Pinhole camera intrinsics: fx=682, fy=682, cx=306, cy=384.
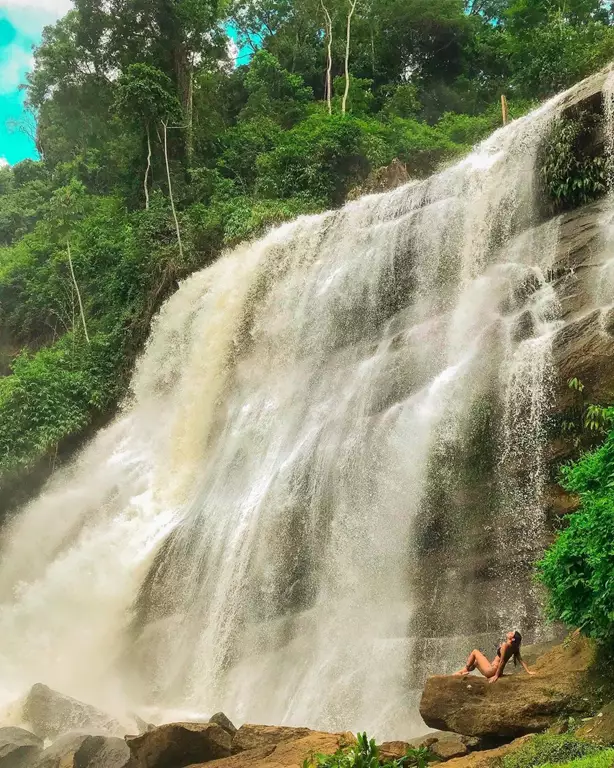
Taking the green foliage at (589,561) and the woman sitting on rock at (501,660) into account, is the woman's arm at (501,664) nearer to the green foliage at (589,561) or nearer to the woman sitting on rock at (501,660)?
the woman sitting on rock at (501,660)

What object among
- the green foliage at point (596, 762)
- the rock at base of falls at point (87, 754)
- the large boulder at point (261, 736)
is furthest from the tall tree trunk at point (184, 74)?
the green foliage at point (596, 762)

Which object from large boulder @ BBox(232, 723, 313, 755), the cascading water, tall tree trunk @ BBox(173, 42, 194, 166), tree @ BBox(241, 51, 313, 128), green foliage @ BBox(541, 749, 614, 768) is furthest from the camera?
tree @ BBox(241, 51, 313, 128)

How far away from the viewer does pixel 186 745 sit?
774 centimetres

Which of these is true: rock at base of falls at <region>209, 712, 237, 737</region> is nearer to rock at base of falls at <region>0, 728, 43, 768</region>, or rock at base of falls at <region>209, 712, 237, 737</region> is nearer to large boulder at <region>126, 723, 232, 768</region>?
large boulder at <region>126, 723, 232, 768</region>

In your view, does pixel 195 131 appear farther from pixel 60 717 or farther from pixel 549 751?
pixel 549 751

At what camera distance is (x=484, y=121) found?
2883cm

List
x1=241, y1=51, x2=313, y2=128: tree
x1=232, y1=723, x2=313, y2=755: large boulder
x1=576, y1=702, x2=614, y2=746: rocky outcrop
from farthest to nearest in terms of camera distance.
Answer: x1=241, y1=51, x2=313, y2=128: tree
x1=232, y1=723, x2=313, y2=755: large boulder
x1=576, y1=702, x2=614, y2=746: rocky outcrop

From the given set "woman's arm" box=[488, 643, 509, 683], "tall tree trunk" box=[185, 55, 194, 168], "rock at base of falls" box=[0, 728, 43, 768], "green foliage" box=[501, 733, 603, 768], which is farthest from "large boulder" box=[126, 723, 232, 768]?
"tall tree trunk" box=[185, 55, 194, 168]

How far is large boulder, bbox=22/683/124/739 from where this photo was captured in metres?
9.84

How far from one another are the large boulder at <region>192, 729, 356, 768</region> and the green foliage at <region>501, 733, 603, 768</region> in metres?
1.77

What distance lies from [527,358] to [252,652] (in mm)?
6207

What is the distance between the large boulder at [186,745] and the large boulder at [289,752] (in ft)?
0.92

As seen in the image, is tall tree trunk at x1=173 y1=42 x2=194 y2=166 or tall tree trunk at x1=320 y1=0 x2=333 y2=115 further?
tall tree trunk at x1=320 y1=0 x2=333 y2=115

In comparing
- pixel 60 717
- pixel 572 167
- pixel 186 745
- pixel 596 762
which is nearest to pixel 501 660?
pixel 596 762
